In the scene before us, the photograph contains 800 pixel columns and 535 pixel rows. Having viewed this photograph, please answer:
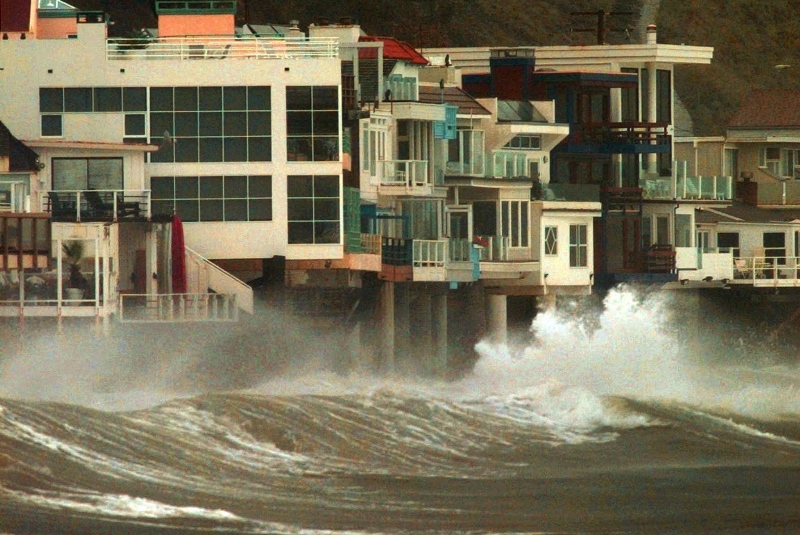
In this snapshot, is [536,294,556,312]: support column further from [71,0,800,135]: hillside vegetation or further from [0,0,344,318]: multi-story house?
[71,0,800,135]: hillside vegetation

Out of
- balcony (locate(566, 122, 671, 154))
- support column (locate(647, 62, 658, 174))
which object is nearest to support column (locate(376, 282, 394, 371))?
balcony (locate(566, 122, 671, 154))

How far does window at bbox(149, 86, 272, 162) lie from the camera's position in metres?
77.2

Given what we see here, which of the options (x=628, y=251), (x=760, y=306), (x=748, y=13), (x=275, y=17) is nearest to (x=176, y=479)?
(x=628, y=251)

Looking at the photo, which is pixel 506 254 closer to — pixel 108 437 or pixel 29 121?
pixel 29 121

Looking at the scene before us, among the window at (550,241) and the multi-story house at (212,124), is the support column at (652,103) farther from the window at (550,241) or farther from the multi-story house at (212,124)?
the multi-story house at (212,124)

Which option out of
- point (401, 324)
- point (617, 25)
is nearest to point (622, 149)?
point (401, 324)

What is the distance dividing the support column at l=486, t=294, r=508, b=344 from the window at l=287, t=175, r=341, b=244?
16.1 meters

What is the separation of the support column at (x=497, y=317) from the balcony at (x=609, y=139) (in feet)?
20.0

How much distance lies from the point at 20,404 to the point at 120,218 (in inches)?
357

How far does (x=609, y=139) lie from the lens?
316 feet

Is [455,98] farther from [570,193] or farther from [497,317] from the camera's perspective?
[497,317]

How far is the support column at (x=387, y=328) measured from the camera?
85.2 metres

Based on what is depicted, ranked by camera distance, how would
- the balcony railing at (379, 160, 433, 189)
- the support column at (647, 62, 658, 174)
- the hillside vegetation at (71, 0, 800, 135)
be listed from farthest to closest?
1. the hillside vegetation at (71, 0, 800, 135)
2. the support column at (647, 62, 658, 174)
3. the balcony railing at (379, 160, 433, 189)

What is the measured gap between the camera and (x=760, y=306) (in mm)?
104750
